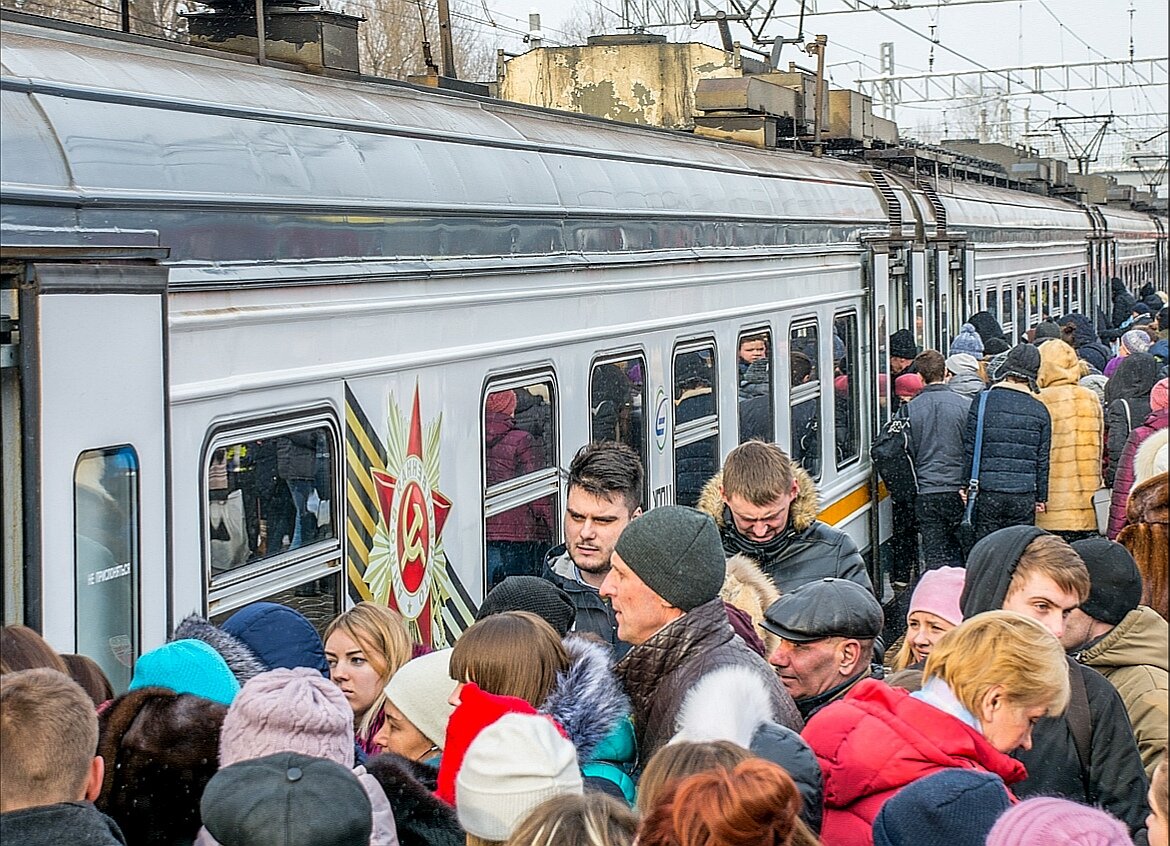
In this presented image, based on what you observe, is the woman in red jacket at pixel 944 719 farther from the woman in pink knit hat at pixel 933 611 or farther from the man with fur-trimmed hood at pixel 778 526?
the man with fur-trimmed hood at pixel 778 526

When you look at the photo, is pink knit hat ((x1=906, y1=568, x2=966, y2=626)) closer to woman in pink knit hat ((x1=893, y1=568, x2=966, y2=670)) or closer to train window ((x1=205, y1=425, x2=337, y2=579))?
woman in pink knit hat ((x1=893, y1=568, x2=966, y2=670))

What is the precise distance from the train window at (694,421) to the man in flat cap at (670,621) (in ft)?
11.2

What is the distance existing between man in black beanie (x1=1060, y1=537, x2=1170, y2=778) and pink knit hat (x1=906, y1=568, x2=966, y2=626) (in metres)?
0.35

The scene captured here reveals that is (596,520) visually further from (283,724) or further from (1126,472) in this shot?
(1126,472)

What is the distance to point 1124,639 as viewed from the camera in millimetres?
4289

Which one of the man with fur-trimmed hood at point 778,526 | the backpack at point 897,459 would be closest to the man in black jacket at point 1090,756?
the man with fur-trimmed hood at point 778,526

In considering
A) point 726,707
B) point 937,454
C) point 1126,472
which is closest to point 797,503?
point 726,707

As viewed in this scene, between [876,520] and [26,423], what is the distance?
27.5ft

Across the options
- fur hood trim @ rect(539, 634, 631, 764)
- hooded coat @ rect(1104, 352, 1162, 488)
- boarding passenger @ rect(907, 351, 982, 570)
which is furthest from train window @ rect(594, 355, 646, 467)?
hooded coat @ rect(1104, 352, 1162, 488)

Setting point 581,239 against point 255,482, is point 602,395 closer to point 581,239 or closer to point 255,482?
point 581,239

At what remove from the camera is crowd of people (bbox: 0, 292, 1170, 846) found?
8.70 ft

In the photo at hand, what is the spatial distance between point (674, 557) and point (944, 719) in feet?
2.41

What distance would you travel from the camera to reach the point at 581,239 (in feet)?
20.6

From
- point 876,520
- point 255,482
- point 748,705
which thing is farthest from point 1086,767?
point 876,520
